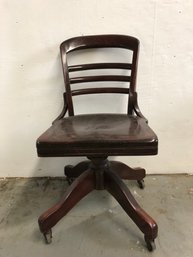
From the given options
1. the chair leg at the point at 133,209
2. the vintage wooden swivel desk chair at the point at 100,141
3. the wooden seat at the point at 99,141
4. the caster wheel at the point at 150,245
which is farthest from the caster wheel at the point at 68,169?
the caster wheel at the point at 150,245

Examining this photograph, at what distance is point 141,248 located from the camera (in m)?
1.02

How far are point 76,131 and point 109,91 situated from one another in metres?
0.42

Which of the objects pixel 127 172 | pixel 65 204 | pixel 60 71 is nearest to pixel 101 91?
pixel 60 71

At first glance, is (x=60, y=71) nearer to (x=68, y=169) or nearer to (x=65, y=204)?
(x=68, y=169)

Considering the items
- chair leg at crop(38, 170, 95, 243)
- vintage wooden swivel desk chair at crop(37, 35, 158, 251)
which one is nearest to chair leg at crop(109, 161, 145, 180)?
vintage wooden swivel desk chair at crop(37, 35, 158, 251)

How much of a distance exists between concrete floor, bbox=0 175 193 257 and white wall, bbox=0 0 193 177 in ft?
0.54

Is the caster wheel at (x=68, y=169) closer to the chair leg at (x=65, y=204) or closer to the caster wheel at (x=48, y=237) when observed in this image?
the chair leg at (x=65, y=204)

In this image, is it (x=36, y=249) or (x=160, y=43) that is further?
(x=160, y=43)

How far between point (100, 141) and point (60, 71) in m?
0.66

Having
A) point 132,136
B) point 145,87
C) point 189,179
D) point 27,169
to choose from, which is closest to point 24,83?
point 27,169

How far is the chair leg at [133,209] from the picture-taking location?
99 cm

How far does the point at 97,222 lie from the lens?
118 cm

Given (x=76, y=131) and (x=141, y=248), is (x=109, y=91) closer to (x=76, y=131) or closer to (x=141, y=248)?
(x=76, y=131)

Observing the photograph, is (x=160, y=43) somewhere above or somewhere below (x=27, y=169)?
above
